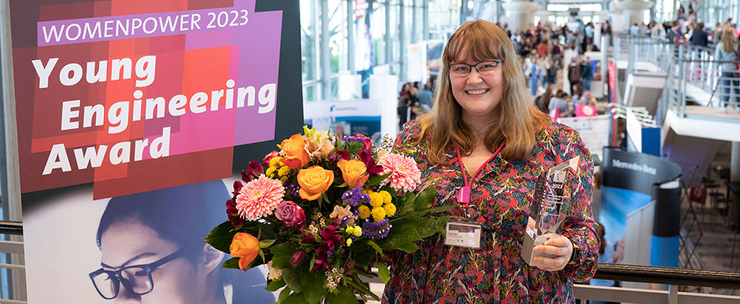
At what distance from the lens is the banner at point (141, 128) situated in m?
2.29

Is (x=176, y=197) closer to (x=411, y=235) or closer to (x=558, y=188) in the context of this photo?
(x=411, y=235)

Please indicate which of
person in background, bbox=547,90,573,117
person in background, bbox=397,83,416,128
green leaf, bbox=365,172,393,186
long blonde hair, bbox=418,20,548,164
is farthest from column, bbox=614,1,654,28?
green leaf, bbox=365,172,393,186

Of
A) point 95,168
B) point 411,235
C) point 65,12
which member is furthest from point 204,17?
point 411,235

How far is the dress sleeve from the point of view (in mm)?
1602

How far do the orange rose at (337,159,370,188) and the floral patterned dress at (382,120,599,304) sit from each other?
299 millimetres

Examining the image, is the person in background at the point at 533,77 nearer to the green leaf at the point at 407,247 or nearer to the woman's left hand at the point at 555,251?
the woman's left hand at the point at 555,251

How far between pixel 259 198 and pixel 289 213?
→ 7cm

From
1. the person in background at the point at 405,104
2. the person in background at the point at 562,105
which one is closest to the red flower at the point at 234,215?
the person in background at the point at 562,105

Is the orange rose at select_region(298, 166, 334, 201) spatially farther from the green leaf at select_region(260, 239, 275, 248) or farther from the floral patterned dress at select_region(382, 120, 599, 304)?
the floral patterned dress at select_region(382, 120, 599, 304)

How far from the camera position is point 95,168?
2.37m

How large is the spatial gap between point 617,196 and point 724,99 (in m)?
6.03

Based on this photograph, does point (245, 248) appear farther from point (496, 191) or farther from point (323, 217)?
point (496, 191)

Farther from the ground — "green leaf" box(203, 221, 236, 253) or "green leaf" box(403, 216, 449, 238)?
"green leaf" box(403, 216, 449, 238)

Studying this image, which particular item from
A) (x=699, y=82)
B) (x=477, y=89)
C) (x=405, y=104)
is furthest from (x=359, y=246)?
(x=699, y=82)
